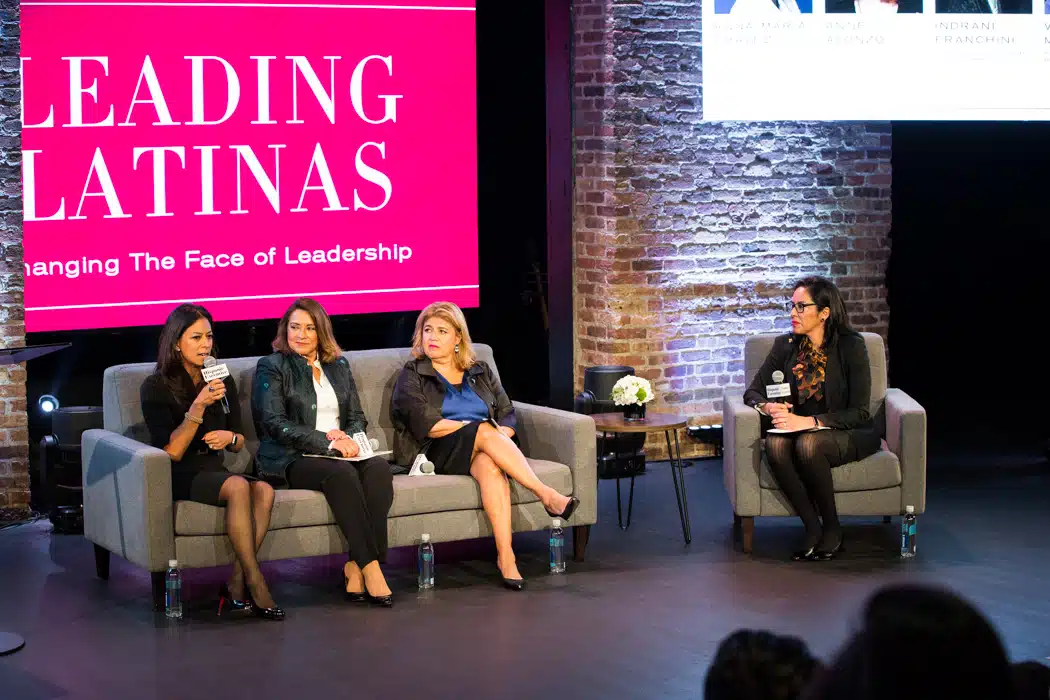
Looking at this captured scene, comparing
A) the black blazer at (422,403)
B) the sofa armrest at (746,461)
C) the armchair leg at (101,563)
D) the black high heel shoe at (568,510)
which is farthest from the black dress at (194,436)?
the sofa armrest at (746,461)

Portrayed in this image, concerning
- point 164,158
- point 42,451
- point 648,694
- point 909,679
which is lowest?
point 648,694

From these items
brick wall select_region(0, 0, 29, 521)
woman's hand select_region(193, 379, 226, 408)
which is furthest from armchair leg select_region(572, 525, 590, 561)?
brick wall select_region(0, 0, 29, 521)

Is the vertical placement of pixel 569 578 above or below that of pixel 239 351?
below

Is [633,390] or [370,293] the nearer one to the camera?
[633,390]

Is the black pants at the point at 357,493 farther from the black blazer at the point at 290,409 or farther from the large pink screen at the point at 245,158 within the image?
the large pink screen at the point at 245,158

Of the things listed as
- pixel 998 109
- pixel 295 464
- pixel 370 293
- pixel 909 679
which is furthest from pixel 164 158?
pixel 909 679

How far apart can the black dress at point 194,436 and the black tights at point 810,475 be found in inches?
84.2

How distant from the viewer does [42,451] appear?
6590mm

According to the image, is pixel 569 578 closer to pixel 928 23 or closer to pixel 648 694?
pixel 648 694

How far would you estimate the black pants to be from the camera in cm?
555

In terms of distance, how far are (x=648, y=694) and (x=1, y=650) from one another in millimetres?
2126

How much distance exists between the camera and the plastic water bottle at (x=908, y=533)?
6.14 metres

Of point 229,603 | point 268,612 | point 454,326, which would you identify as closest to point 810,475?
point 454,326

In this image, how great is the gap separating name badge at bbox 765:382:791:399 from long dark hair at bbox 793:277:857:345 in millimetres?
259
